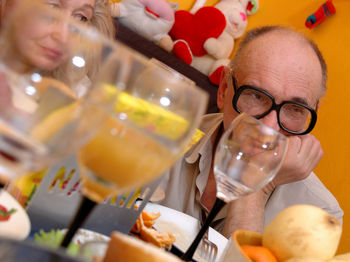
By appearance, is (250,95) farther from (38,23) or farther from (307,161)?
(38,23)

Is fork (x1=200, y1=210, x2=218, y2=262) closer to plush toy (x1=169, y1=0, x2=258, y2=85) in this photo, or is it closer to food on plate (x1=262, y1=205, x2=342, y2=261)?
food on plate (x1=262, y1=205, x2=342, y2=261)

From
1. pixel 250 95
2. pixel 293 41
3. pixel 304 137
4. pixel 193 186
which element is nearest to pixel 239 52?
pixel 293 41

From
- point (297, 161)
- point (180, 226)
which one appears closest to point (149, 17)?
point (297, 161)

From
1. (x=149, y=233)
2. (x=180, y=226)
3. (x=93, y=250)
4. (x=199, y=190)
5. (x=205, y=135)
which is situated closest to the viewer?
(x=93, y=250)

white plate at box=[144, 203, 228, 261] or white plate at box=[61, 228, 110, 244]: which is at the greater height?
white plate at box=[61, 228, 110, 244]

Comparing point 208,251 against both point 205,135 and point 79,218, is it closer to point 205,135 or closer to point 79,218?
point 79,218

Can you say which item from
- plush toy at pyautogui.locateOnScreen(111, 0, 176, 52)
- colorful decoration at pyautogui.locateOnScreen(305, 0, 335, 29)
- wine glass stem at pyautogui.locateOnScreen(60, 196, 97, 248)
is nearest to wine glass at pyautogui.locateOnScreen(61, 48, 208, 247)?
wine glass stem at pyautogui.locateOnScreen(60, 196, 97, 248)

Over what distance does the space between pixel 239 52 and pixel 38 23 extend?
146 centimetres

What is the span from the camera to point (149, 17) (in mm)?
2865

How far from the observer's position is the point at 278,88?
148 centimetres

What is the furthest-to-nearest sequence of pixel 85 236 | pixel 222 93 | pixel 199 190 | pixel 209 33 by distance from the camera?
pixel 209 33, pixel 222 93, pixel 199 190, pixel 85 236

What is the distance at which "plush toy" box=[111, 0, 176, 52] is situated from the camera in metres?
2.84

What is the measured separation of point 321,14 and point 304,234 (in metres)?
2.49

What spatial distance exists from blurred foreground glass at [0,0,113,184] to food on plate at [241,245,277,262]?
309 millimetres
